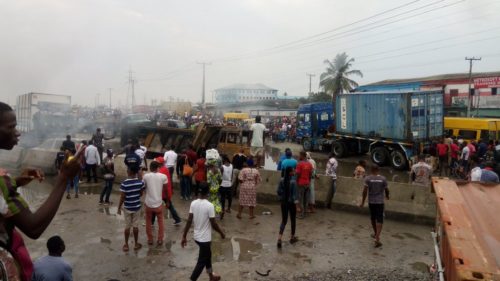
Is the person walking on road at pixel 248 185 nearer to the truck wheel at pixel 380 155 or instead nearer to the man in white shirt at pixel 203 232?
the man in white shirt at pixel 203 232

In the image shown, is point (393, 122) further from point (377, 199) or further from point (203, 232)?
point (203, 232)

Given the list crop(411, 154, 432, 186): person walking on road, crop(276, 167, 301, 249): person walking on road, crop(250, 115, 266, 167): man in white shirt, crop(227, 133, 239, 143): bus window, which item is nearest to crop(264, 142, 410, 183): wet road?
crop(250, 115, 266, 167): man in white shirt

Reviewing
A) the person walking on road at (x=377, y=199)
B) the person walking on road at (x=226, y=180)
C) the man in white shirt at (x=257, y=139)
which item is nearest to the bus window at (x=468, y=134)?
the man in white shirt at (x=257, y=139)

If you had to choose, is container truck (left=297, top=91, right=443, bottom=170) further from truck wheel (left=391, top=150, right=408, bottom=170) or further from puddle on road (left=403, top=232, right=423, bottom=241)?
puddle on road (left=403, top=232, right=423, bottom=241)

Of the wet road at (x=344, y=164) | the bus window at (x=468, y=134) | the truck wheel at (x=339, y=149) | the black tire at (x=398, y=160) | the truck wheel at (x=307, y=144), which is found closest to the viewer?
the wet road at (x=344, y=164)

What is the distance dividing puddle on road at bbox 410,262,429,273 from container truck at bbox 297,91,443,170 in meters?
11.5

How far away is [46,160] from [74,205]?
6107mm

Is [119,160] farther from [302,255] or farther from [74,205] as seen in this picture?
[302,255]

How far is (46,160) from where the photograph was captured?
1583cm

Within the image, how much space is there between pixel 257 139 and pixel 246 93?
104 metres

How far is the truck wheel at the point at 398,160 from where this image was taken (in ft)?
58.5

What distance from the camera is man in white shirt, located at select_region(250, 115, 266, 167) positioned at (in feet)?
45.7

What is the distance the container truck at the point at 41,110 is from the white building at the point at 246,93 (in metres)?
75.1

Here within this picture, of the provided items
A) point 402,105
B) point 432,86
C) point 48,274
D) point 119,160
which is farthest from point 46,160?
point 432,86
